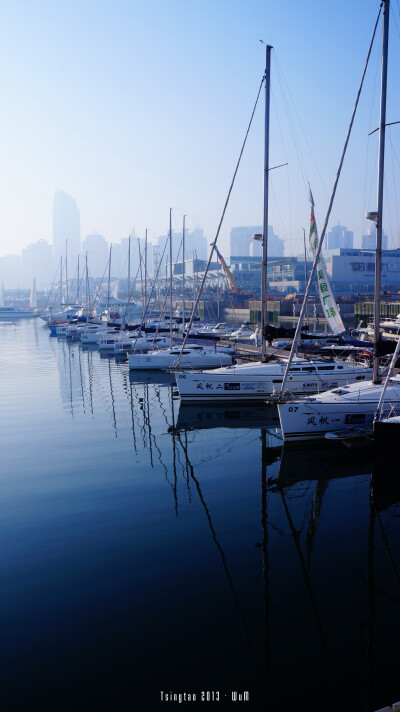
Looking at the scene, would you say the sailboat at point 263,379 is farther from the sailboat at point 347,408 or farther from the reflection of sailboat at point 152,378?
the reflection of sailboat at point 152,378

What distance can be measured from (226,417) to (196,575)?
1445 centimetres

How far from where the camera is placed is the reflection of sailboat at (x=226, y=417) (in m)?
23.5

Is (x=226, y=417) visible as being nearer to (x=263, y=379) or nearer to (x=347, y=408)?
(x=263, y=379)

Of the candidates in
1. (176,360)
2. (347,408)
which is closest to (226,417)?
(347,408)

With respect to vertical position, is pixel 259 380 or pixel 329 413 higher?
pixel 259 380

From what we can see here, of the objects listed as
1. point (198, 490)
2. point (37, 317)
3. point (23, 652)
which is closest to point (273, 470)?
point (198, 490)

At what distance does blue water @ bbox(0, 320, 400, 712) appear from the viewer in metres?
7.81

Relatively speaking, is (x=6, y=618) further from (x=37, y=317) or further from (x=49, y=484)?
(x=37, y=317)

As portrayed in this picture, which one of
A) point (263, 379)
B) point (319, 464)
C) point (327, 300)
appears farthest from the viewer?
point (327, 300)

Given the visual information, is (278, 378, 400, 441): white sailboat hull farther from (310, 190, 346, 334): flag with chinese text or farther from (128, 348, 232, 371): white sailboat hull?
(128, 348, 232, 371): white sailboat hull

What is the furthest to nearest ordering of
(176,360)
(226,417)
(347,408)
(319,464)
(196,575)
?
(176,360)
(226,417)
(347,408)
(319,464)
(196,575)

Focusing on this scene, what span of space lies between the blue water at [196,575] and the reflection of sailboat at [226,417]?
8.27 ft

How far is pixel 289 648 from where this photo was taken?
27.8ft

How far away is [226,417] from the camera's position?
25.0 metres
